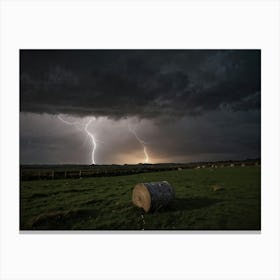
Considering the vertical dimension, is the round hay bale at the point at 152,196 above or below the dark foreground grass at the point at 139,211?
above

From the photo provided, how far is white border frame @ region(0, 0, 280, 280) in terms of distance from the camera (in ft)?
15.3

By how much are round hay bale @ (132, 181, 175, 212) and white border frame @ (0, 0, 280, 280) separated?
Result: 1.94 ft

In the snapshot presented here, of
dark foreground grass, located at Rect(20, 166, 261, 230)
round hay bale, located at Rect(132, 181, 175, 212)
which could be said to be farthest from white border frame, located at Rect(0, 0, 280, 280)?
round hay bale, located at Rect(132, 181, 175, 212)
